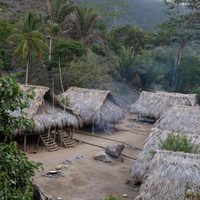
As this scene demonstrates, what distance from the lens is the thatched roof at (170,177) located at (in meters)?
10.3

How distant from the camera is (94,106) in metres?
21.7

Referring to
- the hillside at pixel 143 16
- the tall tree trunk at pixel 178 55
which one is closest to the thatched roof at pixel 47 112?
the tall tree trunk at pixel 178 55

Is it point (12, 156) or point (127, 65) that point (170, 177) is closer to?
point (12, 156)

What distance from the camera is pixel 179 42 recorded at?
121ft

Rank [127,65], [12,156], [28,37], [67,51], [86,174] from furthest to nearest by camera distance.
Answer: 1. [127,65]
2. [67,51]
3. [28,37]
4. [86,174]
5. [12,156]

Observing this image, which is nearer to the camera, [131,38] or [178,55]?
[178,55]

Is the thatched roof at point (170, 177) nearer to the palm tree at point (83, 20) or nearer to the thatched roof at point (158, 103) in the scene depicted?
the thatched roof at point (158, 103)

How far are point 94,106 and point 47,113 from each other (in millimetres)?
4309

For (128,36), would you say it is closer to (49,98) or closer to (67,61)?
(67,61)

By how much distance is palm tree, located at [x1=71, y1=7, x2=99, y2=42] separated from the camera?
1344 inches

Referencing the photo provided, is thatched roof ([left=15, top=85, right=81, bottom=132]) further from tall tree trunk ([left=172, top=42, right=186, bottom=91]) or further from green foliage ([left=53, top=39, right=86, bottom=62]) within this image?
tall tree trunk ([left=172, top=42, right=186, bottom=91])

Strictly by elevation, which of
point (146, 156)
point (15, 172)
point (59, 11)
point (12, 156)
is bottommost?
point (146, 156)

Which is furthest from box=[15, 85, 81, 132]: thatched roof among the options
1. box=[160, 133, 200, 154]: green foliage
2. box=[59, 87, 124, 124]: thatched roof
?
box=[160, 133, 200, 154]: green foliage

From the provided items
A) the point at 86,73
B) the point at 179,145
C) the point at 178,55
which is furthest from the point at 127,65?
the point at 179,145
